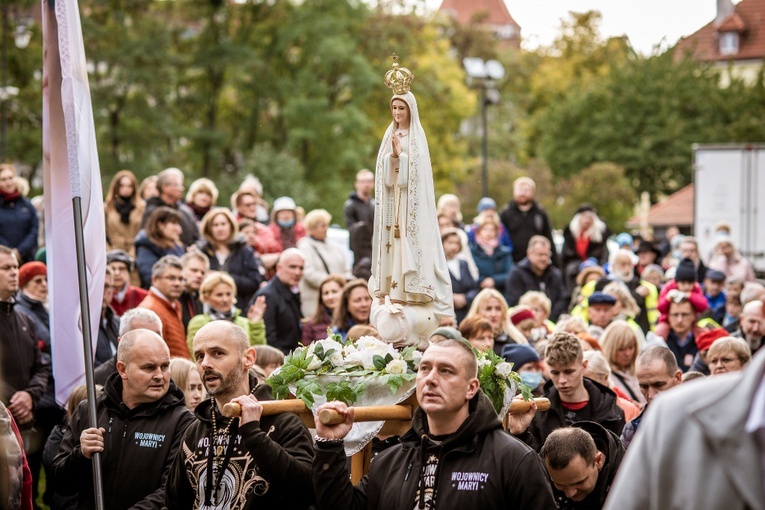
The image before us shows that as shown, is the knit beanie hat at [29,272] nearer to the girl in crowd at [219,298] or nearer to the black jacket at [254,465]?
the girl in crowd at [219,298]

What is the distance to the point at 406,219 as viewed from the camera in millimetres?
6543

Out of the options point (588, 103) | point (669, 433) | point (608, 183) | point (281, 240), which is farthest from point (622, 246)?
point (588, 103)

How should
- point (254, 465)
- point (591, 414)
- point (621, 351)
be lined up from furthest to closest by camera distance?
1. point (621, 351)
2. point (591, 414)
3. point (254, 465)

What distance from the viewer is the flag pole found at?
6.20 m

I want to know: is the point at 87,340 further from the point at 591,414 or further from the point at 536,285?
the point at 536,285

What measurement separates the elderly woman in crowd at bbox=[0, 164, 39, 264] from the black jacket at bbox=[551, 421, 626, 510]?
27.1ft

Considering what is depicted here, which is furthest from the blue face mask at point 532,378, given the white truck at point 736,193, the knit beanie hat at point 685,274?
the white truck at point 736,193

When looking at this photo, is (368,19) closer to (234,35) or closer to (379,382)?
(234,35)

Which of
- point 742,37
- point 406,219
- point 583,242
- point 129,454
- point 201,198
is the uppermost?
point 742,37

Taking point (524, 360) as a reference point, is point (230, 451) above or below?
above

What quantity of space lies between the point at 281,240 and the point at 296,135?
95.8ft

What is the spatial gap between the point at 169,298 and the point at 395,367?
15.1 feet

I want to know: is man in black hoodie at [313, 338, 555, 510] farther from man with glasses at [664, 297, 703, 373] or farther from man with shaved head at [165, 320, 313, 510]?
man with glasses at [664, 297, 703, 373]

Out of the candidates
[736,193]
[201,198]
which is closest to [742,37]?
[736,193]
